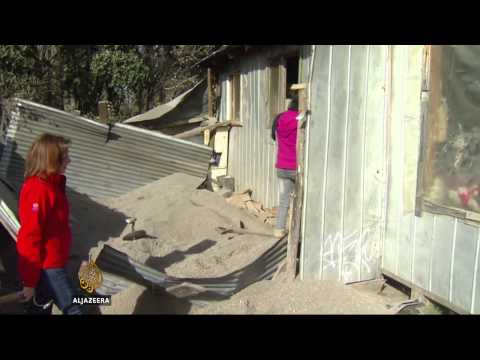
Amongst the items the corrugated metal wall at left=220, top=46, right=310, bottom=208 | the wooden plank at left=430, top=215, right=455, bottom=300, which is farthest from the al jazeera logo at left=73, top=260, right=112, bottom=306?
the corrugated metal wall at left=220, top=46, right=310, bottom=208

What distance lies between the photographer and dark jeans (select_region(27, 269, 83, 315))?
118 inches

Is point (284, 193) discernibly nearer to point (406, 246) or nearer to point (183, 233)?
point (406, 246)

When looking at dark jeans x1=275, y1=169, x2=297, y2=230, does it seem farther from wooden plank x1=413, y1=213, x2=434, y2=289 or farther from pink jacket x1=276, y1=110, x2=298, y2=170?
wooden plank x1=413, y1=213, x2=434, y2=289

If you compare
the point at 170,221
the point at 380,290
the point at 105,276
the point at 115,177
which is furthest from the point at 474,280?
the point at 115,177

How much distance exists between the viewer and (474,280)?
341 cm

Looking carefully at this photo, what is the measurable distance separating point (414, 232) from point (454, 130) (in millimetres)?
1061

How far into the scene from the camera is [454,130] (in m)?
3.60

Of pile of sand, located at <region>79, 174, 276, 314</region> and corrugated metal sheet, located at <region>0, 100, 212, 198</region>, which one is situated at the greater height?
corrugated metal sheet, located at <region>0, 100, 212, 198</region>

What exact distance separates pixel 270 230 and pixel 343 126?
8.35ft

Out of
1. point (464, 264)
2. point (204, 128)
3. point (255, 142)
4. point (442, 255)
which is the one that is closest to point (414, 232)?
point (442, 255)

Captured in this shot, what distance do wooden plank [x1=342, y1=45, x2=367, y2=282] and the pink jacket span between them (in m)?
→ 1.14

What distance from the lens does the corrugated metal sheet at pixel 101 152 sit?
8336mm

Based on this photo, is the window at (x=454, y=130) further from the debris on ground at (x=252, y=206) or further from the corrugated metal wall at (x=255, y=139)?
the corrugated metal wall at (x=255, y=139)

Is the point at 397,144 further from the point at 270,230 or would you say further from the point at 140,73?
the point at 140,73
